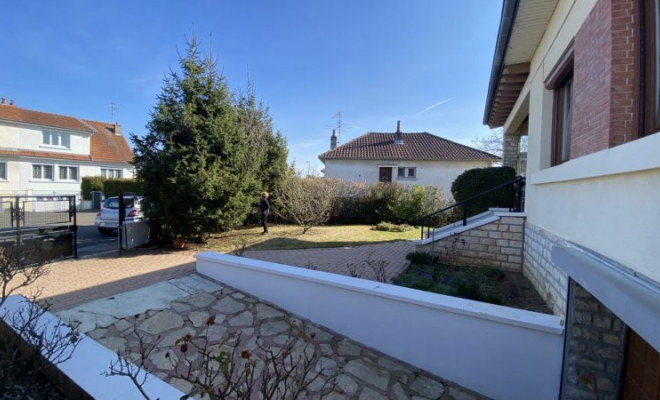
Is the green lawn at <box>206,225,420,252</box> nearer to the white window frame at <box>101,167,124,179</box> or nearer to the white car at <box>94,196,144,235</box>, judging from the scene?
the white car at <box>94,196,144,235</box>

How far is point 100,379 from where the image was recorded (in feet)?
7.22

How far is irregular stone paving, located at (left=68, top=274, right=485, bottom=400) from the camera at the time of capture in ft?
10.0

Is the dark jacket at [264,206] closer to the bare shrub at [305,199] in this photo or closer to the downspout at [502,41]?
the bare shrub at [305,199]

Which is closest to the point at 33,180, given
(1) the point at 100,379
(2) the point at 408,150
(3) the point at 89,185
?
(3) the point at 89,185

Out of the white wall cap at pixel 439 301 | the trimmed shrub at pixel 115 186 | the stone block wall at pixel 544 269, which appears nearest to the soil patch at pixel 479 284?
the stone block wall at pixel 544 269

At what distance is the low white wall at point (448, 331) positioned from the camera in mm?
2908

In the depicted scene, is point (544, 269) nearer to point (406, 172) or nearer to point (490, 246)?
point (490, 246)

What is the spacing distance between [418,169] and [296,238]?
586 inches

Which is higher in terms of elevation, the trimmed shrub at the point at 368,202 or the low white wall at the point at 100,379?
the trimmed shrub at the point at 368,202

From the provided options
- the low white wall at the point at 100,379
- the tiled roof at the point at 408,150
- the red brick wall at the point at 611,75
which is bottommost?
the low white wall at the point at 100,379

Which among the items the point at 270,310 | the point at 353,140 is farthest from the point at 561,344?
the point at 353,140

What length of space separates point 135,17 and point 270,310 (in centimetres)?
781

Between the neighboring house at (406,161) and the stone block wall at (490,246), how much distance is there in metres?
15.8

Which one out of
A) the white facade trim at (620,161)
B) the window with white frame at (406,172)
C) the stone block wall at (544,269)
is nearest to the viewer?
the white facade trim at (620,161)
